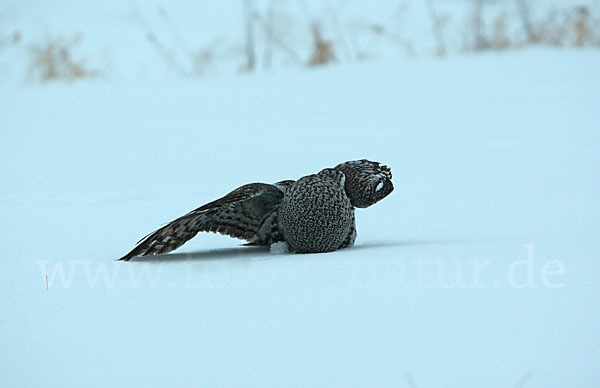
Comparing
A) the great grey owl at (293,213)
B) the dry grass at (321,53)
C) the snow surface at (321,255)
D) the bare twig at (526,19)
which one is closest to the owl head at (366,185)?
the great grey owl at (293,213)

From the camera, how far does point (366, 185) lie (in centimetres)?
170

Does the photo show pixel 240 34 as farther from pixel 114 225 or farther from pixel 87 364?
pixel 87 364

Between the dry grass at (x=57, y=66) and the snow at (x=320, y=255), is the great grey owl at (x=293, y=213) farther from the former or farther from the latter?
the dry grass at (x=57, y=66)

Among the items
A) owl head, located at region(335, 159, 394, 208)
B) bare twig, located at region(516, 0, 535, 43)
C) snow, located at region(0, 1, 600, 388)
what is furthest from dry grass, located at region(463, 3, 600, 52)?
owl head, located at region(335, 159, 394, 208)

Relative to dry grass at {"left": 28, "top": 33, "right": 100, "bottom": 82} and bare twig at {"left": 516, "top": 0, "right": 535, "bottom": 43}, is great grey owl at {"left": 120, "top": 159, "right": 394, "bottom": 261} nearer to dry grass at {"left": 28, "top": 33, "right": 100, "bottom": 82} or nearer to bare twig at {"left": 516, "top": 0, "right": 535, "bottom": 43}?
dry grass at {"left": 28, "top": 33, "right": 100, "bottom": 82}

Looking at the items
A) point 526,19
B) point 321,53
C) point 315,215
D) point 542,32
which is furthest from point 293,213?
point 526,19

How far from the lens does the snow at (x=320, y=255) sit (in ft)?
3.64

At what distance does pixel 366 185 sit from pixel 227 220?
30 centimetres

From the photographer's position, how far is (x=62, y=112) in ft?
13.7

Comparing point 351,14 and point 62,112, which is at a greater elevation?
point 351,14

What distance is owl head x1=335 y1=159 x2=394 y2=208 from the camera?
5.58 ft

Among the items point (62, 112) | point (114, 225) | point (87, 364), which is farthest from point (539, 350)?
point (62, 112)

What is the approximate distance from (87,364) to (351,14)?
18.3 feet

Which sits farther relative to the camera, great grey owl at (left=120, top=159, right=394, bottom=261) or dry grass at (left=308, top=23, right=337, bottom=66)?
dry grass at (left=308, top=23, right=337, bottom=66)
